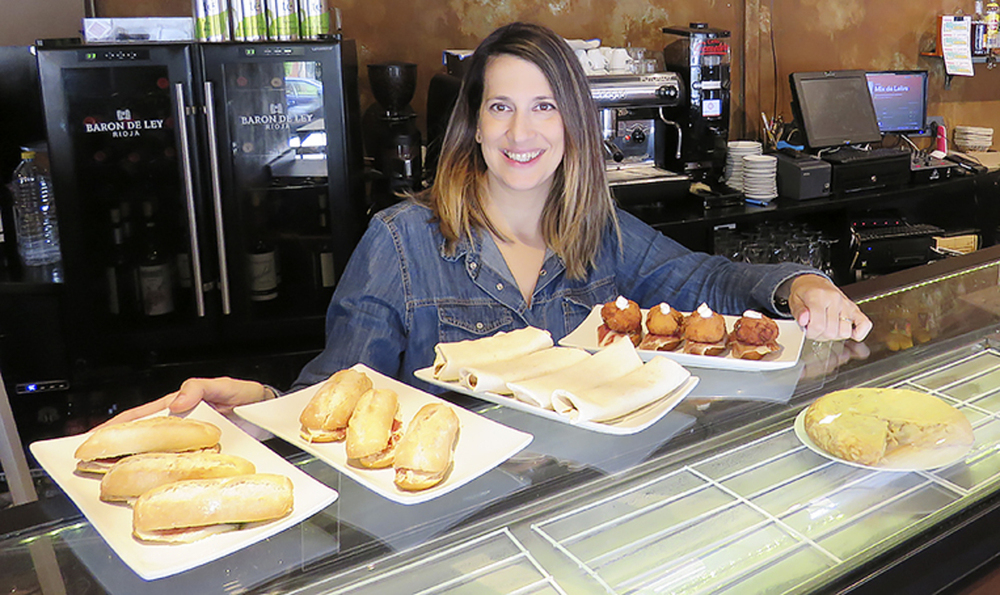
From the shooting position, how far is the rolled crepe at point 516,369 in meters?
1.24

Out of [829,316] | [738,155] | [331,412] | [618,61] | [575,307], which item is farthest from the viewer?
[738,155]

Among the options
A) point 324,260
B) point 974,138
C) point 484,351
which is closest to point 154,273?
point 324,260

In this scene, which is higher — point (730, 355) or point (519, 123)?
point (519, 123)

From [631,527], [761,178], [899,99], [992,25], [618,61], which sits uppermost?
[992,25]

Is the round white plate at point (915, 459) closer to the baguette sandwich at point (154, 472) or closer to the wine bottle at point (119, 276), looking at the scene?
the baguette sandwich at point (154, 472)

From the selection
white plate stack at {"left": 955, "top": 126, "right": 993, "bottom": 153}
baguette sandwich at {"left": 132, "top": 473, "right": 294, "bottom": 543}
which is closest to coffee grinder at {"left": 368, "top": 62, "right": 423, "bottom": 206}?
baguette sandwich at {"left": 132, "top": 473, "right": 294, "bottom": 543}

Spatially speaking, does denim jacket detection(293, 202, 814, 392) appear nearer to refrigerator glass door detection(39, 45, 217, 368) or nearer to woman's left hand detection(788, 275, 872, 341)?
woman's left hand detection(788, 275, 872, 341)

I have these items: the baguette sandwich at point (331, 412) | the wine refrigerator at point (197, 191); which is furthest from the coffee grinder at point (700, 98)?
the baguette sandwich at point (331, 412)

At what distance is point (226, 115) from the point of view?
10.7ft

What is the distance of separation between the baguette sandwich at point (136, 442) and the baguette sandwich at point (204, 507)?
0.46 feet

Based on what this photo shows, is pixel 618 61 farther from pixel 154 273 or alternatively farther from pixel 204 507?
pixel 204 507

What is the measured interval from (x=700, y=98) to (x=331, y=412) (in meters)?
3.23

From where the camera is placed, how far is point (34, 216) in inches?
134

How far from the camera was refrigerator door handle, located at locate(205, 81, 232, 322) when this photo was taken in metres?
3.20
